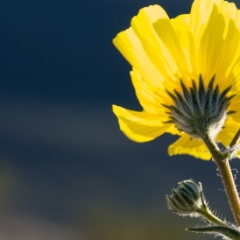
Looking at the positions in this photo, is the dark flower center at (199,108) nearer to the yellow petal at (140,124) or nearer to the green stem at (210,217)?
the yellow petal at (140,124)

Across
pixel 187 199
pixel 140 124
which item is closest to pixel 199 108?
pixel 140 124

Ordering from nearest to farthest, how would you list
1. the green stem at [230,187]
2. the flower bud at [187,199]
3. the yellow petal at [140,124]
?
the green stem at [230,187] → the flower bud at [187,199] → the yellow petal at [140,124]

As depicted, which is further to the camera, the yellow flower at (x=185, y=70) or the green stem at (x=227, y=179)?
the yellow flower at (x=185, y=70)

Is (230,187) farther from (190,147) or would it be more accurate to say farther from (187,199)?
(190,147)

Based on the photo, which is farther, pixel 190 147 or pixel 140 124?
pixel 190 147

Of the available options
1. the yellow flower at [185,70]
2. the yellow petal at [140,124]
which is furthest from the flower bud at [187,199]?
the yellow petal at [140,124]

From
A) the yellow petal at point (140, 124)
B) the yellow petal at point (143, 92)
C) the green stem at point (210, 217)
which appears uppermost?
the yellow petal at point (143, 92)

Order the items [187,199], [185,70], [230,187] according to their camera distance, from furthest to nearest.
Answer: [185,70] < [187,199] < [230,187]

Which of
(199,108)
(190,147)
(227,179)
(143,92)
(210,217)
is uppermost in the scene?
(143,92)
